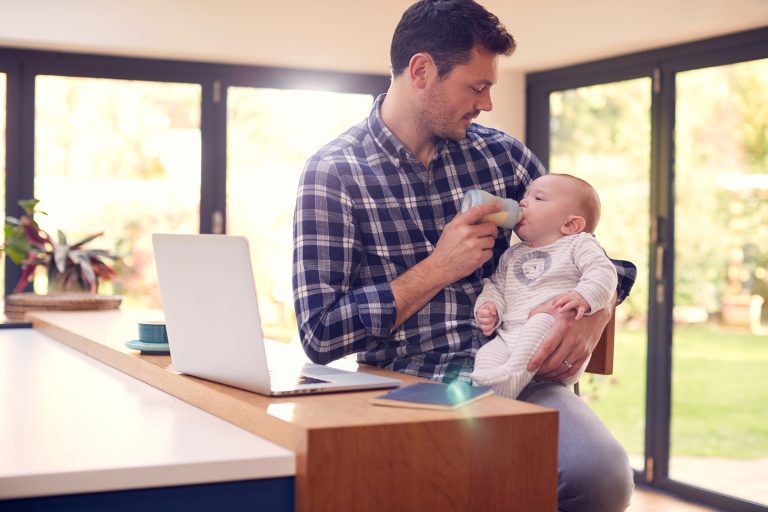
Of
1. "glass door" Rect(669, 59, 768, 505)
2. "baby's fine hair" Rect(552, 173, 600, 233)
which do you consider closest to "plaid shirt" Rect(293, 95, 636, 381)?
"baby's fine hair" Rect(552, 173, 600, 233)

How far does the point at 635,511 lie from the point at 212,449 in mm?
3607

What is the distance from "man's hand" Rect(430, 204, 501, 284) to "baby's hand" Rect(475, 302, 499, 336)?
115 mm

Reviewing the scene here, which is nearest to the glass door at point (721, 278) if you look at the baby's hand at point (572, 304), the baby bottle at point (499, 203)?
the baby bottle at point (499, 203)

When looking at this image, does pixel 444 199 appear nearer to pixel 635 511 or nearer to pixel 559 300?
pixel 559 300

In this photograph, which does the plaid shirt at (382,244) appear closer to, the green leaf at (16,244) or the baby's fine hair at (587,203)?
the baby's fine hair at (587,203)

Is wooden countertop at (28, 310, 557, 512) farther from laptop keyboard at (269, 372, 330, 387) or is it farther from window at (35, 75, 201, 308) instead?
window at (35, 75, 201, 308)

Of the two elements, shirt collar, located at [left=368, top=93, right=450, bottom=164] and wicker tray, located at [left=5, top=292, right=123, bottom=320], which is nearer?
shirt collar, located at [left=368, top=93, right=450, bottom=164]

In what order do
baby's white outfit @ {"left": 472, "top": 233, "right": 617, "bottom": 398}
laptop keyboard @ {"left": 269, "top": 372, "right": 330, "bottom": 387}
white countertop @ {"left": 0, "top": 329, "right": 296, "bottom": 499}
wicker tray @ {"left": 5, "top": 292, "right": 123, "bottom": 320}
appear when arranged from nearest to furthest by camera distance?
1. white countertop @ {"left": 0, "top": 329, "right": 296, "bottom": 499}
2. laptop keyboard @ {"left": 269, "top": 372, "right": 330, "bottom": 387}
3. baby's white outfit @ {"left": 472, "top": 233, "right": 617, "bottom": 398}
4. wicker tray @ {"left": 5, "top": 292, "right": 123, "bottom": 320}

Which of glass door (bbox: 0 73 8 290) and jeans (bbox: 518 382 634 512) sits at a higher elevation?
glass door (bbox: 0 73 8 290)

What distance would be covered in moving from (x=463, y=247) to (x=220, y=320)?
0.58 m

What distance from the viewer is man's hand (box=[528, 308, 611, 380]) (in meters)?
1.87

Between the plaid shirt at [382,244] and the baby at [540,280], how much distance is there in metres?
0.08

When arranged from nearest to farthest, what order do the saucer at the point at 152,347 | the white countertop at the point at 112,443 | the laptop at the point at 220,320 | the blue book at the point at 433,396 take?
1. the white countertop at the point at 112,443
2. the blue book at the point at 433,396
3. the laptop at the point at 220,320
4. the saucer at the point at 152,347

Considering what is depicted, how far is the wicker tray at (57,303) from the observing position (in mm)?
3201
